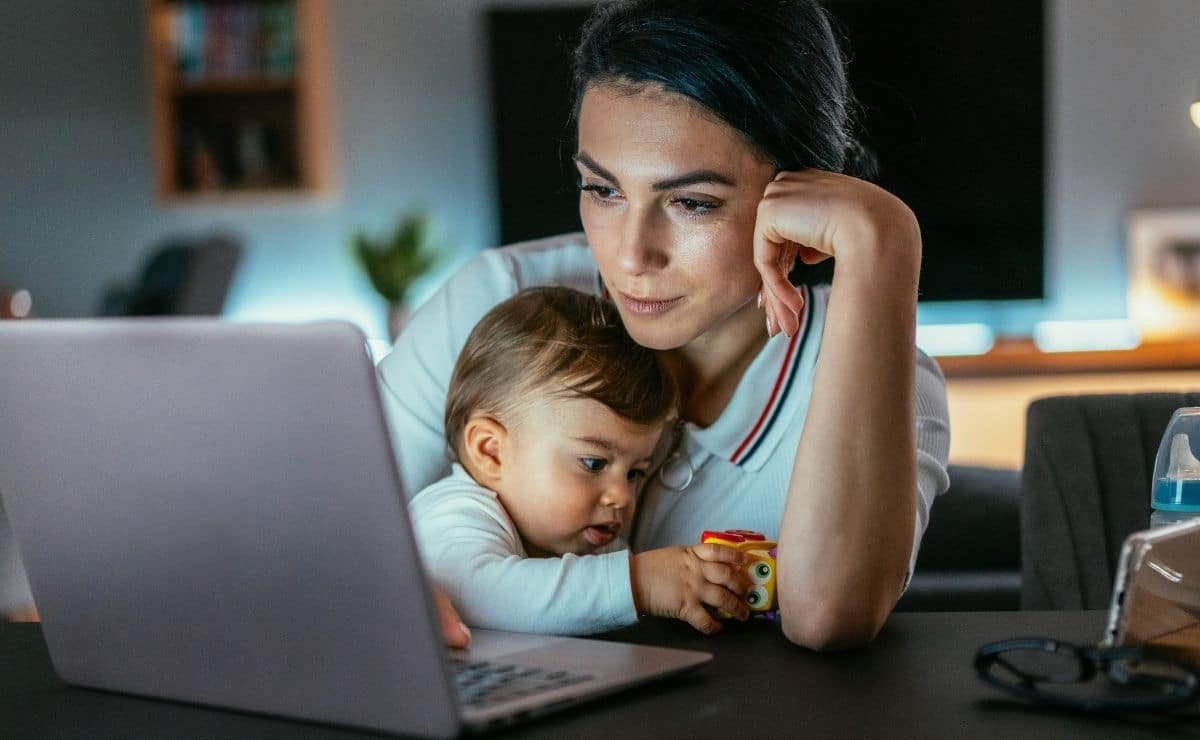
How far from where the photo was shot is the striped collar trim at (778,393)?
1.37 m

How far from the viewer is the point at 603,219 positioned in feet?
4.20

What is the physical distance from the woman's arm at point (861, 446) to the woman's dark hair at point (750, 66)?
0.78ft

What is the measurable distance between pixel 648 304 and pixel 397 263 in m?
3.67

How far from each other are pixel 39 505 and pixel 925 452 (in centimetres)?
72

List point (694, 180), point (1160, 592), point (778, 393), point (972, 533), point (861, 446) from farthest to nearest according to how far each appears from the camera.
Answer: point (972, 533) < point (778, 393) < point (694, 180) < point (861, 446) < point (1160, 592)

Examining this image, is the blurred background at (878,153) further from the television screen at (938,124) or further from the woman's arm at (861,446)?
the woman's arm at (861,446)

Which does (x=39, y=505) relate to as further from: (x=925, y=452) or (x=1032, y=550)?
(x=1032, y=550)

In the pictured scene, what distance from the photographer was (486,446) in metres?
1.28

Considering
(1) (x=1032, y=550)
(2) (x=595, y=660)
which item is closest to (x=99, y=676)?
(2) (x=595, y=660)

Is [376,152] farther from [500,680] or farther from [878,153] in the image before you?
[500,680]

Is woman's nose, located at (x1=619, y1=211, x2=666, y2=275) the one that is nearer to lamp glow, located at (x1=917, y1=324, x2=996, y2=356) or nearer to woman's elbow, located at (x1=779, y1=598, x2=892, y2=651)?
woman's elbow, located at (x1=779, y1=598, x2=892, y2=651)

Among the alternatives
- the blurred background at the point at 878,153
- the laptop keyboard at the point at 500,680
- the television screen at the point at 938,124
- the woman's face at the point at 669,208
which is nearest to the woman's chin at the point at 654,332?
the woman's face at the point at 669,208

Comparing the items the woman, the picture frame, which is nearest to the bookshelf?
the picture frame

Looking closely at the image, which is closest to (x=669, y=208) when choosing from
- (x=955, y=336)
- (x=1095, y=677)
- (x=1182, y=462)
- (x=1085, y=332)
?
(x=1182, y=462)
